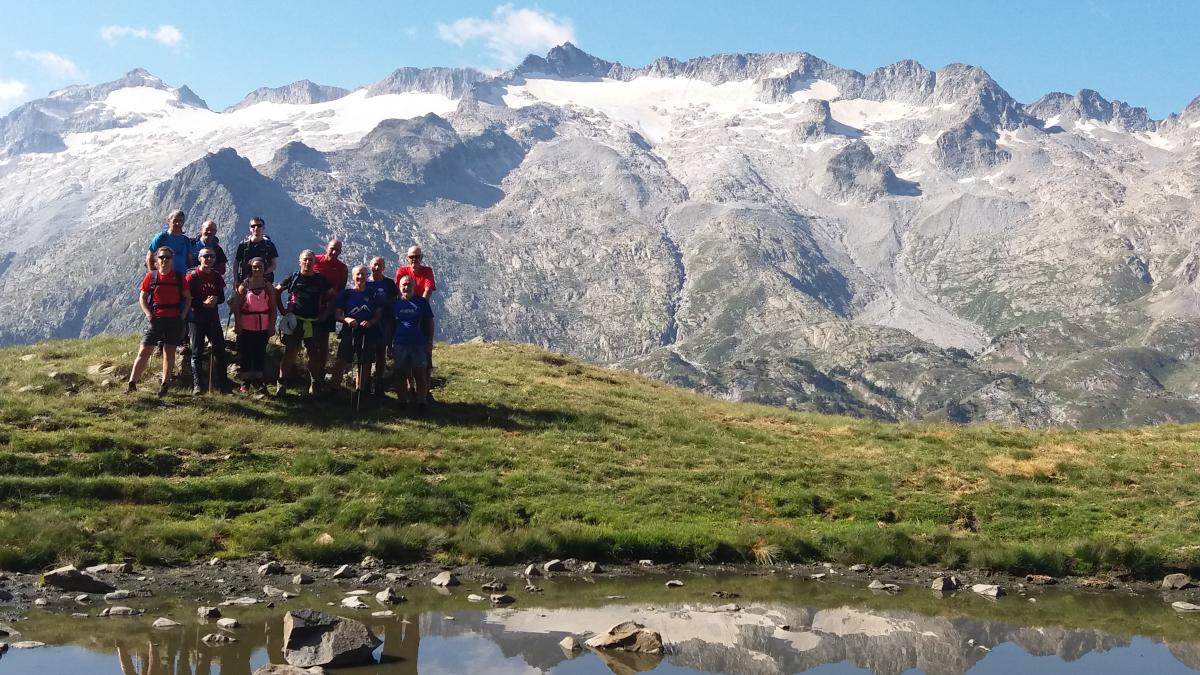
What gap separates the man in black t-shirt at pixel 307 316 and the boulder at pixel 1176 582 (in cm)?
2111

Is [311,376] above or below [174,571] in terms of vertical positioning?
above

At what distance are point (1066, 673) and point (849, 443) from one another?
1702 centimetres

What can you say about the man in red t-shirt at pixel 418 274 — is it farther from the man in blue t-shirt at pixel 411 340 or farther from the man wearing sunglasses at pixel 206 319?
the man wearing sunglasses at pixel 206 319

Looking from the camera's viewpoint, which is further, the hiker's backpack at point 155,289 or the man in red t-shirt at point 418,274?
the man in red t-shirt at point 418,274

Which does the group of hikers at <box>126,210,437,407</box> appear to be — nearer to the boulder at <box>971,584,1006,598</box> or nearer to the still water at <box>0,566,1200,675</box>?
the still water at <box>0,566,1200,675</box>

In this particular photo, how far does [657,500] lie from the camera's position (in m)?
23.8

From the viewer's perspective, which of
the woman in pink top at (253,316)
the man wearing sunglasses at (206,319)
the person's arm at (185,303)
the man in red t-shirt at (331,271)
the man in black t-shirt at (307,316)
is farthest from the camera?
the man in red t-shirt at (331,271)

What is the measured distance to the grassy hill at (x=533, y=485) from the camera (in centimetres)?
1989

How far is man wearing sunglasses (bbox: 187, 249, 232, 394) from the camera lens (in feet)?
92.3

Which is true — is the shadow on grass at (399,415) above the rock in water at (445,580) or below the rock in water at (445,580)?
above

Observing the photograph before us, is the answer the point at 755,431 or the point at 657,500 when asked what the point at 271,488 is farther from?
the point at 755,431

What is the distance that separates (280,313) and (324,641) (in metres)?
17.8

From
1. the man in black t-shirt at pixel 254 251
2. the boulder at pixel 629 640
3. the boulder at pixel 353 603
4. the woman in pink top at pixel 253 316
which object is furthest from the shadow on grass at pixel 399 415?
the boulder at pixel 629 640

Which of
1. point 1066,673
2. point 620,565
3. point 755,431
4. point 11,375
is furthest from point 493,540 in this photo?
point 11,375
